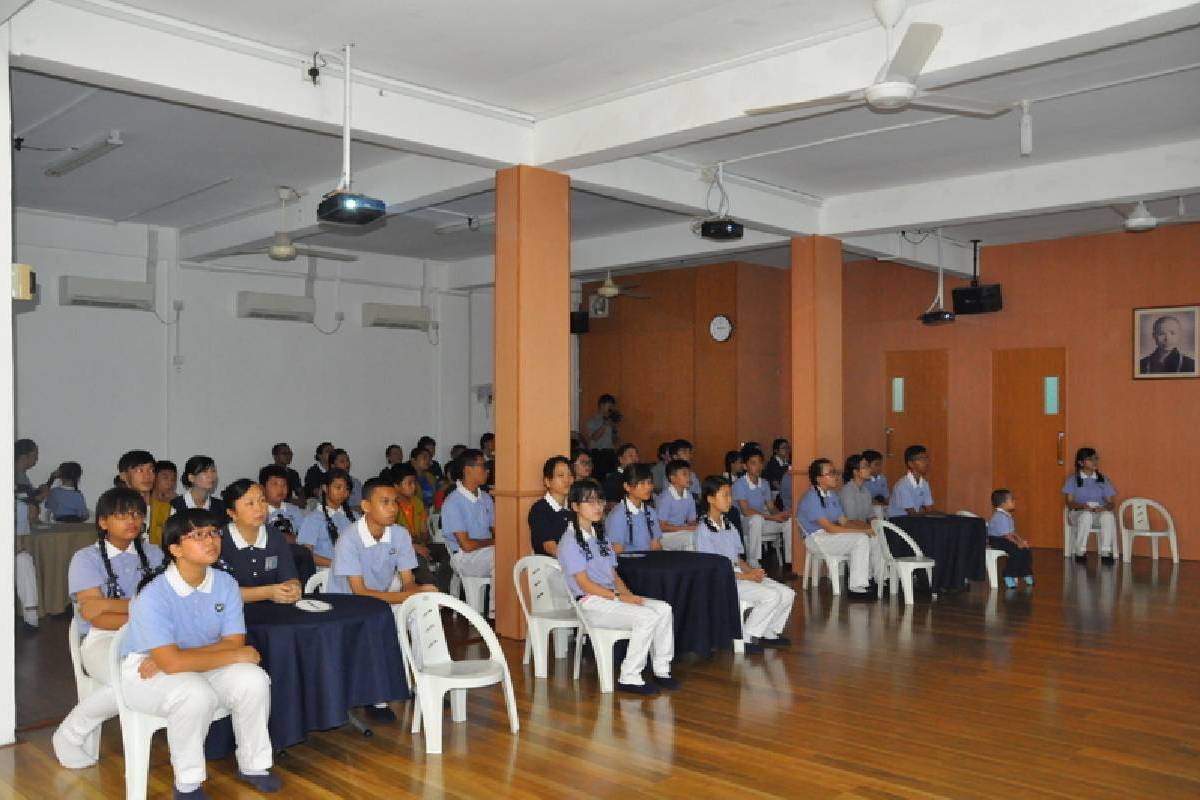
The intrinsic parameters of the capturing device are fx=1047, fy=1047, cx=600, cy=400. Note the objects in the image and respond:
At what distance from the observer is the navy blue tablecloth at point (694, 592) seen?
587cm

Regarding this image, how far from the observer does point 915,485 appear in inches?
367

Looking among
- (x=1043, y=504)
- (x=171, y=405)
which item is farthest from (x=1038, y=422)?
(x=171, y=405)

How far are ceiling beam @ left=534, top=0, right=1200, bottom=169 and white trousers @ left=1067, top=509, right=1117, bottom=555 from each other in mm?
5600

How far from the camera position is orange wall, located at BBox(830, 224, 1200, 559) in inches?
429

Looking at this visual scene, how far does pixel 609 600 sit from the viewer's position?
5.57 meters

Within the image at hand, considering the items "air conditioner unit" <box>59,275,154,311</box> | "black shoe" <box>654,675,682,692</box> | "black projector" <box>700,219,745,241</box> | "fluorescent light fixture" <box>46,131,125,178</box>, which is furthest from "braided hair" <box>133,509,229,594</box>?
"air conditioner unit" <box>59,275,154,311</box>

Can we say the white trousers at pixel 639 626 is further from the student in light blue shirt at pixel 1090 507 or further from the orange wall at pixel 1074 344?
the orange wall at pixel 1074 344

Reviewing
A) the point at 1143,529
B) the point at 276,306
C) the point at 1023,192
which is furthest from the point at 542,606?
the point at 1143,529

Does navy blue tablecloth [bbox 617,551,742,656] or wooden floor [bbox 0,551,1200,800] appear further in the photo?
navy blue tablecloth [bbox 617,551,742,656]

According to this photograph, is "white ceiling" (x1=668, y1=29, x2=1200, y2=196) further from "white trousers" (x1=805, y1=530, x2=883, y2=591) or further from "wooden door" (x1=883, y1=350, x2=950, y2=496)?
"wooden door" (x1=883, y1=350, x2=950, y2=496)

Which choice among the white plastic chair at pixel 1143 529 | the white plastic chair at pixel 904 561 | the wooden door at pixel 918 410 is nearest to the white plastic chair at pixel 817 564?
the white plastic chair at pixel 904 561

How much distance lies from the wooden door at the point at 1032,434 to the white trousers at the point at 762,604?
6.51 m

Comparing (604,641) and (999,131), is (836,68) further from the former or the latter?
(604,641)

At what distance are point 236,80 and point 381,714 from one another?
3.28 m
